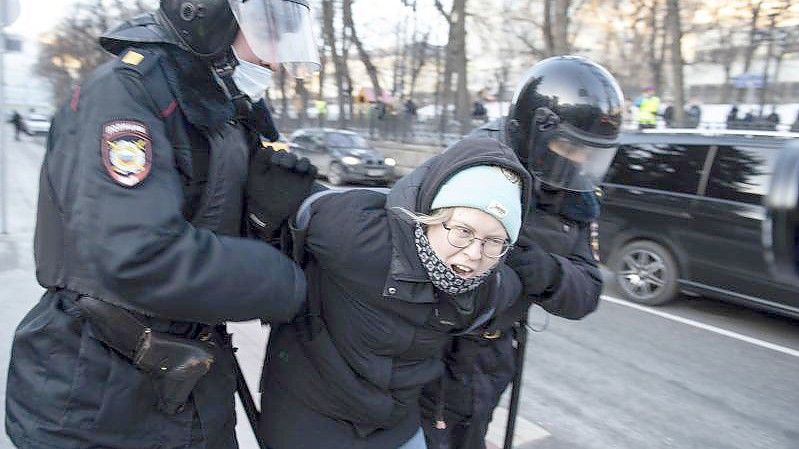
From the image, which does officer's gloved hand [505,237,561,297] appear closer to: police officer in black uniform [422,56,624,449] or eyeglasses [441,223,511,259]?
police officer in black uniform [422,56,624,449]

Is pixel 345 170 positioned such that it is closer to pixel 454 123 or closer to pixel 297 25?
pixel 454 123

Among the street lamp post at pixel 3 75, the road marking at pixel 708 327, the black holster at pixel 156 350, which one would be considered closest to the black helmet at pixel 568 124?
the black holster at pixel 156 350

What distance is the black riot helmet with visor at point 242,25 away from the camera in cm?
135

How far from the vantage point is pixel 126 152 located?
46.4 inches

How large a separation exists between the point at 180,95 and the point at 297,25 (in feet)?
1.21

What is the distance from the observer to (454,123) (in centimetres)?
2016

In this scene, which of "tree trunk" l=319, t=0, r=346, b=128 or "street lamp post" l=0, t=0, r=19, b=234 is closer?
"street lamp post" l=0, t=0, r=19, b=234

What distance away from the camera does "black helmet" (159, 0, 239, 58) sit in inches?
52.9

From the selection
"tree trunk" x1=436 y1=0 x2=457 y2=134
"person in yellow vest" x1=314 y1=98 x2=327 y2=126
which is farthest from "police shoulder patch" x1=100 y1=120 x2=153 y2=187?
"person in yellow vest" x1=314 y1=98 x2=327 y2=126

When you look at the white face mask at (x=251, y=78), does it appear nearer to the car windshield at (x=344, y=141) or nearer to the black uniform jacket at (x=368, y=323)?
the black uniform jacket at (x=368, y=323)

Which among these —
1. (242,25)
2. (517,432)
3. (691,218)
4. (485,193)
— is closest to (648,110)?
(691,218)

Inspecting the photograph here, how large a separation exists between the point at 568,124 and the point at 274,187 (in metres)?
1.08

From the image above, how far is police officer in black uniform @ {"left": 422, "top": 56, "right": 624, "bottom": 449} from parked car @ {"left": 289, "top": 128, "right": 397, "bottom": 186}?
14.2m

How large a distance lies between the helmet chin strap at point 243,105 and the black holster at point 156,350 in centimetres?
55
